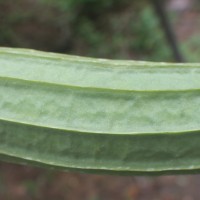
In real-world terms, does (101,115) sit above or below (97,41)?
below

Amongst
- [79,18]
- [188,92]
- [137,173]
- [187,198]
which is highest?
[79,18]

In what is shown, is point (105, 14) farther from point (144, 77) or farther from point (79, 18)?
point (144, 77)

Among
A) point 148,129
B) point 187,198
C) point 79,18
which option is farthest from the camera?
point 79,18

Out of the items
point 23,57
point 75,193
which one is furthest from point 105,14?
point 23,57

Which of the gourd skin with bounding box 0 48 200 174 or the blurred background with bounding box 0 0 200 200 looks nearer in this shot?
the gourd skin with bounding box 0 48 200 174

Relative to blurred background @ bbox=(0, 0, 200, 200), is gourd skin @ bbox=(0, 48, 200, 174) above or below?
below
